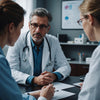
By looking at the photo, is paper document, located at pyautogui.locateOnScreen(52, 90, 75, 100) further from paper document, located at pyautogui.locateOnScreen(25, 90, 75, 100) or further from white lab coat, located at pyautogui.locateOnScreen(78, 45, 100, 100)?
white lab coat, located at pyautogui.locateOnScreen(78, 45, 100, 100)

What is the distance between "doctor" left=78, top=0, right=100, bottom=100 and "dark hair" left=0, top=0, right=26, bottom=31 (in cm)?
42

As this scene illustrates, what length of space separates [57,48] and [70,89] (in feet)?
3.04

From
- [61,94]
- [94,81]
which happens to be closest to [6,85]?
[94,81]

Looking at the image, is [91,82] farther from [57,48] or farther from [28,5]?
[28,5]

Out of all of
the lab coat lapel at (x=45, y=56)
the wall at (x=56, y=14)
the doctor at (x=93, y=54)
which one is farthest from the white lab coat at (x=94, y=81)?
the wall at (x=56, y=14)

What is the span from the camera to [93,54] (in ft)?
3.48

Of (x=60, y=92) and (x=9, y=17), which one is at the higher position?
(x=9, y=17)

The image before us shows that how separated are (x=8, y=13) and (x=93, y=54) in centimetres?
54

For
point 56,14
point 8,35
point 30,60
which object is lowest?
point 30,60

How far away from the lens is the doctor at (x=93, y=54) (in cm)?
102

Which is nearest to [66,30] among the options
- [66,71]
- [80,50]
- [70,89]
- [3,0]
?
[80,50]

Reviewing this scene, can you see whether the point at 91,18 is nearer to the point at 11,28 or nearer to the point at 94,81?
the point at 94,81

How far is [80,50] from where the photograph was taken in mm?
4535

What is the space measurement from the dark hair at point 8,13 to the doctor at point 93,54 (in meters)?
Result: 0.42
